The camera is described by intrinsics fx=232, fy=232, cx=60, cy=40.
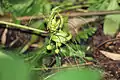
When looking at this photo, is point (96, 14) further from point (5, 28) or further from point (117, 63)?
point (5, 28)

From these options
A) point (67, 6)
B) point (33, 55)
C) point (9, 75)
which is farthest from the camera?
point (67, 6)

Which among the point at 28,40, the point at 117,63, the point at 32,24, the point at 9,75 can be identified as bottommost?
the point at 117,63

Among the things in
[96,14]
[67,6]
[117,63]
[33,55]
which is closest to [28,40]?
[33,55]

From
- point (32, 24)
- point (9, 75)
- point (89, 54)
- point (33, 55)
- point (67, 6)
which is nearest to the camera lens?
point (9, 75)

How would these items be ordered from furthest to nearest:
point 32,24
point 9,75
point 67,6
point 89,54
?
point 67,6 → point 32,24 → point 89,54 → point 9,75

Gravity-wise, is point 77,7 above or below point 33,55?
above

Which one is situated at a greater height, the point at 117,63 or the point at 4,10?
the point at 4,10

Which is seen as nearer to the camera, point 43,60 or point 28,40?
point 43,60

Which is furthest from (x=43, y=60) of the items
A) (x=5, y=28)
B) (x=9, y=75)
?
(x=9, y=75)

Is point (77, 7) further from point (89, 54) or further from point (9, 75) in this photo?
point (9, 75)
